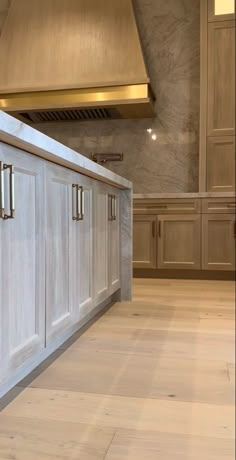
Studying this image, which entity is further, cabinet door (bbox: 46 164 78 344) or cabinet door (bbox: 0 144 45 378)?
cabinet door (bbox: 46 164 78 344)

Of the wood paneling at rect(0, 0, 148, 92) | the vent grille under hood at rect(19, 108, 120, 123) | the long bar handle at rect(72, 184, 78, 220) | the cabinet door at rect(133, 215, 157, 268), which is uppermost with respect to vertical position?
the wood paneling at rect(0, 0, 148, 92)

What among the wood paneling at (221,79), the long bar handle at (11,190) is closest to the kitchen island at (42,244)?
the long bar handle at (11,190)

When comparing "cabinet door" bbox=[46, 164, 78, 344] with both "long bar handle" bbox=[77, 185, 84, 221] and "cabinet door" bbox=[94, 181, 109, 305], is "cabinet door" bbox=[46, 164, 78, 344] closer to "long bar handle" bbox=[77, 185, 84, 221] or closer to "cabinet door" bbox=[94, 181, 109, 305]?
"long bar handle" bbox=[77, 185, 84, 221]

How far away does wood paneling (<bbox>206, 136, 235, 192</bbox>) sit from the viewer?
381 centimetres

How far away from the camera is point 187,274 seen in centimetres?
394

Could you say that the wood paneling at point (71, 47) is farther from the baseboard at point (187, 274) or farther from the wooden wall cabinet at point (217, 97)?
the baseboard at point (187, 274)

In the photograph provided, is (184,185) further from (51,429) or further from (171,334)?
(51,429)

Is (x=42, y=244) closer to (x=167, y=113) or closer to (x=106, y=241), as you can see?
(x=106, y=241)

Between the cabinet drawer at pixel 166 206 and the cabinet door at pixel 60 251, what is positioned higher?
the cabinet drawer at pixel 166 206

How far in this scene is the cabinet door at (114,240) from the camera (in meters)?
2.44

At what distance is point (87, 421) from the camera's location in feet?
3.65

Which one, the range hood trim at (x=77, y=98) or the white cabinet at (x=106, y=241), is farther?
the range hood trim at (x=77, y=98)

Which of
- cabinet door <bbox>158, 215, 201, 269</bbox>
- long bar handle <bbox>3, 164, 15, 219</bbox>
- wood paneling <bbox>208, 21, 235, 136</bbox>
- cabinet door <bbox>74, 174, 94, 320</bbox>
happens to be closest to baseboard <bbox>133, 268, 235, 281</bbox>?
cabinet door <bbox>158, 215, 201, 269</bbox>

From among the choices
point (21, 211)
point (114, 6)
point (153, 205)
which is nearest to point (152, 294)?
point (153, 205)
